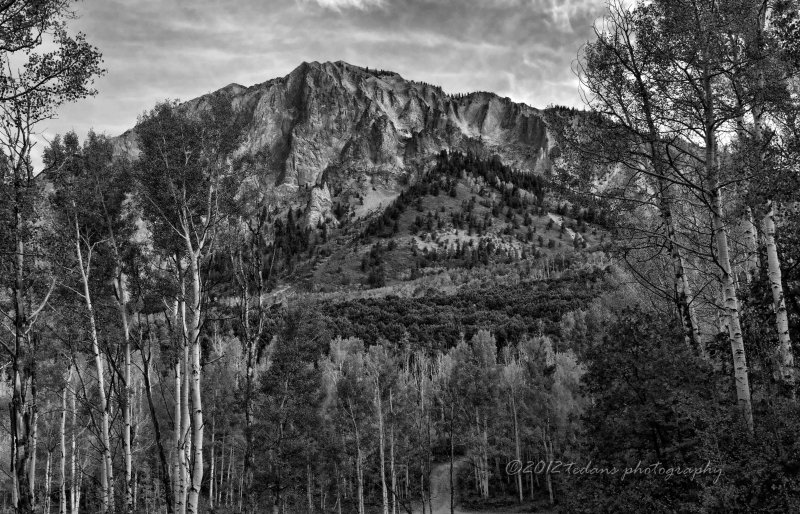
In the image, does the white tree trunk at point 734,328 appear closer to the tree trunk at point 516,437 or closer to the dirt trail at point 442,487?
the tree trunk at point 516,437

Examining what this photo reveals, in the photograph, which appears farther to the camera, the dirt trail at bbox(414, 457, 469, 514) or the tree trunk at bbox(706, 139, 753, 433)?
the dirt trail at bbox(414, 457, 469, 514)

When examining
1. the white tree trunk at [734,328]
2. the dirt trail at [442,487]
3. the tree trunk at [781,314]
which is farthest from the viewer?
the dirt trail at [442,487]

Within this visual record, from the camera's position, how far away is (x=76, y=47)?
8477 millimetres

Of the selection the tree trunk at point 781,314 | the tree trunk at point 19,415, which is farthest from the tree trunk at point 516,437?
the tree trunk at point 19,415

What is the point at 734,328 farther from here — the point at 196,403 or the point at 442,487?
the point at 442,487

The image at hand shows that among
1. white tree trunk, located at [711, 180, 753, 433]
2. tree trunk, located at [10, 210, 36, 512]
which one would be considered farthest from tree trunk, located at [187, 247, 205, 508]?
white tree trunk, located at [711, 180, 753, 433]

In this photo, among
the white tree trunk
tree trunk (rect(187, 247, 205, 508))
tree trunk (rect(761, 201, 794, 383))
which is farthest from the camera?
tree trunk (rect(187, 247, 205, 508))

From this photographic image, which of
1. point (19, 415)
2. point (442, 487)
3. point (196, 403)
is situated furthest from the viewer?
point (442, 487)

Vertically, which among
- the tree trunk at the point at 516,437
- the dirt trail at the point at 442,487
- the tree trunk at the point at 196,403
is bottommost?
the dirt trail at the point at 442,487

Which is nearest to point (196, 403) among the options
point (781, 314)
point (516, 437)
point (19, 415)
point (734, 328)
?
point (19, 415)

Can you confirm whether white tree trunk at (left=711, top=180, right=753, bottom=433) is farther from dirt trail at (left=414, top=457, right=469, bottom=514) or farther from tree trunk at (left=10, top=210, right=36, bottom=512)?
dirt trail at (left=414, top=457, right=469, bottom=514)

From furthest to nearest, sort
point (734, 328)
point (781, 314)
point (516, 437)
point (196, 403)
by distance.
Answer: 1. point (516, 437)
2. point (196, 403)
3. point (781, 314)
4. point (734, 328)

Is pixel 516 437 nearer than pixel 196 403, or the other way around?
pixel 196 403

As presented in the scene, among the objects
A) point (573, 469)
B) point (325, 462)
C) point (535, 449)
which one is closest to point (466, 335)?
point (535, 449)
